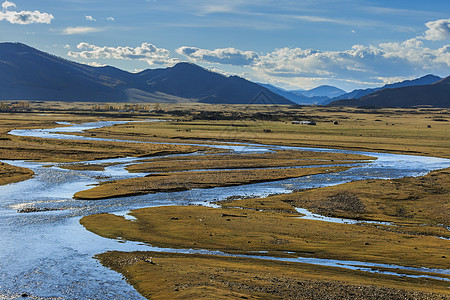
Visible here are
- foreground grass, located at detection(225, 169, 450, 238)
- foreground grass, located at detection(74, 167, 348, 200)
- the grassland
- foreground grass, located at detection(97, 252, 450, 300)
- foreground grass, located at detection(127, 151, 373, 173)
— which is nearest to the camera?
foreground grass, located at detection(97, 252, 450, 300)

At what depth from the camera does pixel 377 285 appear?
2495cm

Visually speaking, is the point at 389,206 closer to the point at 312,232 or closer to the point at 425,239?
the point at 425,239

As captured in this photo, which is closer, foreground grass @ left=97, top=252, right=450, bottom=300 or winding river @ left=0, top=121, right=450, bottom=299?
foreground grass @ left=97, top=252, right=450, bottom=300

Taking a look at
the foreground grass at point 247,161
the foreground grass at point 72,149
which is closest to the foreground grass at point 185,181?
the foreground grass at point 247,161

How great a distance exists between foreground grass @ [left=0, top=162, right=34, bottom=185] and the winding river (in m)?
1.67

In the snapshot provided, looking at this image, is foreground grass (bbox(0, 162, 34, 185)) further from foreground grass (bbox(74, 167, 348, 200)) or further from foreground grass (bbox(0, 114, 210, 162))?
foreground grass (bbox(0, 114, 210, 162))

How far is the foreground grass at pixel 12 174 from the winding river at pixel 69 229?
1667 millimetres

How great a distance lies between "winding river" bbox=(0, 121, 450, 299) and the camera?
25.7 metres

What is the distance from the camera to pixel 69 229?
37.8 meters

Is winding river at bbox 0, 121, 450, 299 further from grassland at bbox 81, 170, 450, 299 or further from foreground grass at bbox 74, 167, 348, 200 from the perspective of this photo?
foreground grass at bbox 74, 167, 348, 200

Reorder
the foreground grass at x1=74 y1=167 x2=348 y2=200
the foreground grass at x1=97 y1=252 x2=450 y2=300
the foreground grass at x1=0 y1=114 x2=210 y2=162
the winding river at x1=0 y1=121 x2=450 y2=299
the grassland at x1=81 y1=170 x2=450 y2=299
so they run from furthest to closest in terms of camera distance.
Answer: the foreground grass at x1=0 y1=114 x2=210 y2=162 < the foreground grass at x1=74 y1=167 x2=348 y2=200 < the winding river at x1=0 y1=121 x2=450 y2=299 < the grassland at x1=81 y1=170 x2=450 y2=299 < the foreground grass at x1=97 y1=252 x2=450 y2=300

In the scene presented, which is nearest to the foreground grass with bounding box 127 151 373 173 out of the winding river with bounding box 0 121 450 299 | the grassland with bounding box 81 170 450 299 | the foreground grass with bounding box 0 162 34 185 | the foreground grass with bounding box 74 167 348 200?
the foreground grass with bounding box 74 167 348 200

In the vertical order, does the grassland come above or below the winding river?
above

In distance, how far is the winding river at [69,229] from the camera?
25688 millimetres
